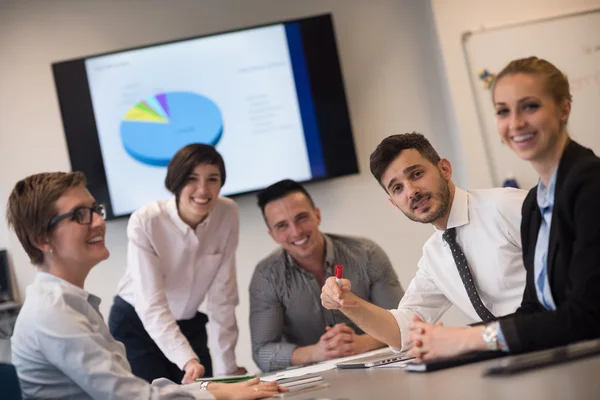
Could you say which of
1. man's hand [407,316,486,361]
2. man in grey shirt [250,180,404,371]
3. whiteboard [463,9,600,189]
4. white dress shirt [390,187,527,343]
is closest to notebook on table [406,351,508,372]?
man's hand [407,316,486,361]

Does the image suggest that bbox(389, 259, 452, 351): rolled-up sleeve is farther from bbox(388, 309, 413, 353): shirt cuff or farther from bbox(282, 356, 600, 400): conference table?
bbox(282, 356, 600, 400): conference table

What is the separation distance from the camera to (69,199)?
6.38ft

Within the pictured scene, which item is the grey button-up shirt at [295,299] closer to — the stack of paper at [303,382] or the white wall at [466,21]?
the stack of paper at [303,382]

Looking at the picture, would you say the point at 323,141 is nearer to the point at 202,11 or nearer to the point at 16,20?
the point at 202,11

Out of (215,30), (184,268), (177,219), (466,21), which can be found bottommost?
(184,268)

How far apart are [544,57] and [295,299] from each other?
6.66 feet

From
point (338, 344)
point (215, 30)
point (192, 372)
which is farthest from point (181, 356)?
point (215, 30)

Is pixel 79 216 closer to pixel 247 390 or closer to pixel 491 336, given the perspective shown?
pixel 247 390

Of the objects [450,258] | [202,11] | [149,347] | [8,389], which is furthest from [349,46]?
[8,389]

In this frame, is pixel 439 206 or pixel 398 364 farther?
pixel 439 206

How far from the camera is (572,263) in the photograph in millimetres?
1453

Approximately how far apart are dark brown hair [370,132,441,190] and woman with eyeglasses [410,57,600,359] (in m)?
0.63

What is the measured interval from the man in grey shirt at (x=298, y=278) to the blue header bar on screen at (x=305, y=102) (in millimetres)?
841

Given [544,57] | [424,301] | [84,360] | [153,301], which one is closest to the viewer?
[84,360]
